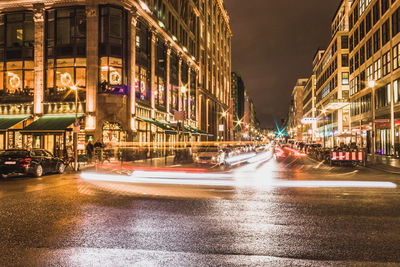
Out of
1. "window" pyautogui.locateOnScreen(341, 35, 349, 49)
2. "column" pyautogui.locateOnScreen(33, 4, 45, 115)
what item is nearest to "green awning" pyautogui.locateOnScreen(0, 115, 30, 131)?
"column" pyautogui.locateOnScreen(33, 4, 45, 115)

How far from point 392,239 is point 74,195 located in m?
9.20

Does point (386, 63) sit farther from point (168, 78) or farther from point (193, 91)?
point (193, 91)

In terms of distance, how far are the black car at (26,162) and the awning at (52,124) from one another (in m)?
10.1

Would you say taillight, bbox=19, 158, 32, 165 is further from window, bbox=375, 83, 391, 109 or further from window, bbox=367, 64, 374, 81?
window, bbox=367, 64, 374, 81

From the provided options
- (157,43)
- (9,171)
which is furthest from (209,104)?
(9,171)

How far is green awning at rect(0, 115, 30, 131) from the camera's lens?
98.5 feet

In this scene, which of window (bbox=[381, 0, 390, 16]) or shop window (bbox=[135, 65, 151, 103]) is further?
window (bbox=[381, 0, 390, 16])

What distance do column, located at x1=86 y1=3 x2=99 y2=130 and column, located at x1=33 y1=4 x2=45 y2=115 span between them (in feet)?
15.8

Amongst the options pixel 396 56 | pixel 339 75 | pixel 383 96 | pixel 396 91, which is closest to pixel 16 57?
pixel 396 56

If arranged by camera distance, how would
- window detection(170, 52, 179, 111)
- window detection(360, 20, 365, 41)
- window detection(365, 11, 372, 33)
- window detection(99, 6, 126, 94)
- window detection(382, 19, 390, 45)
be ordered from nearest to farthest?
window detection(99, 6, 126, 94) → window detection(382, 19, 390, 45) → window detection(365, 11, 372, 33) → window detection(170, 52, 179, 111) → window detection(360, 20, 365, 41)

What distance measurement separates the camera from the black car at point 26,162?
650 inches

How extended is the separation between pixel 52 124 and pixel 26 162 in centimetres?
1343

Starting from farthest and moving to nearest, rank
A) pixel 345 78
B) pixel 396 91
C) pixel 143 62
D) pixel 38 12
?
1. pixel 345 78
2. pixel 143 62
3. pixel 396 91
4. pixel 38 12

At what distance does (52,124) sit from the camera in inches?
1156
